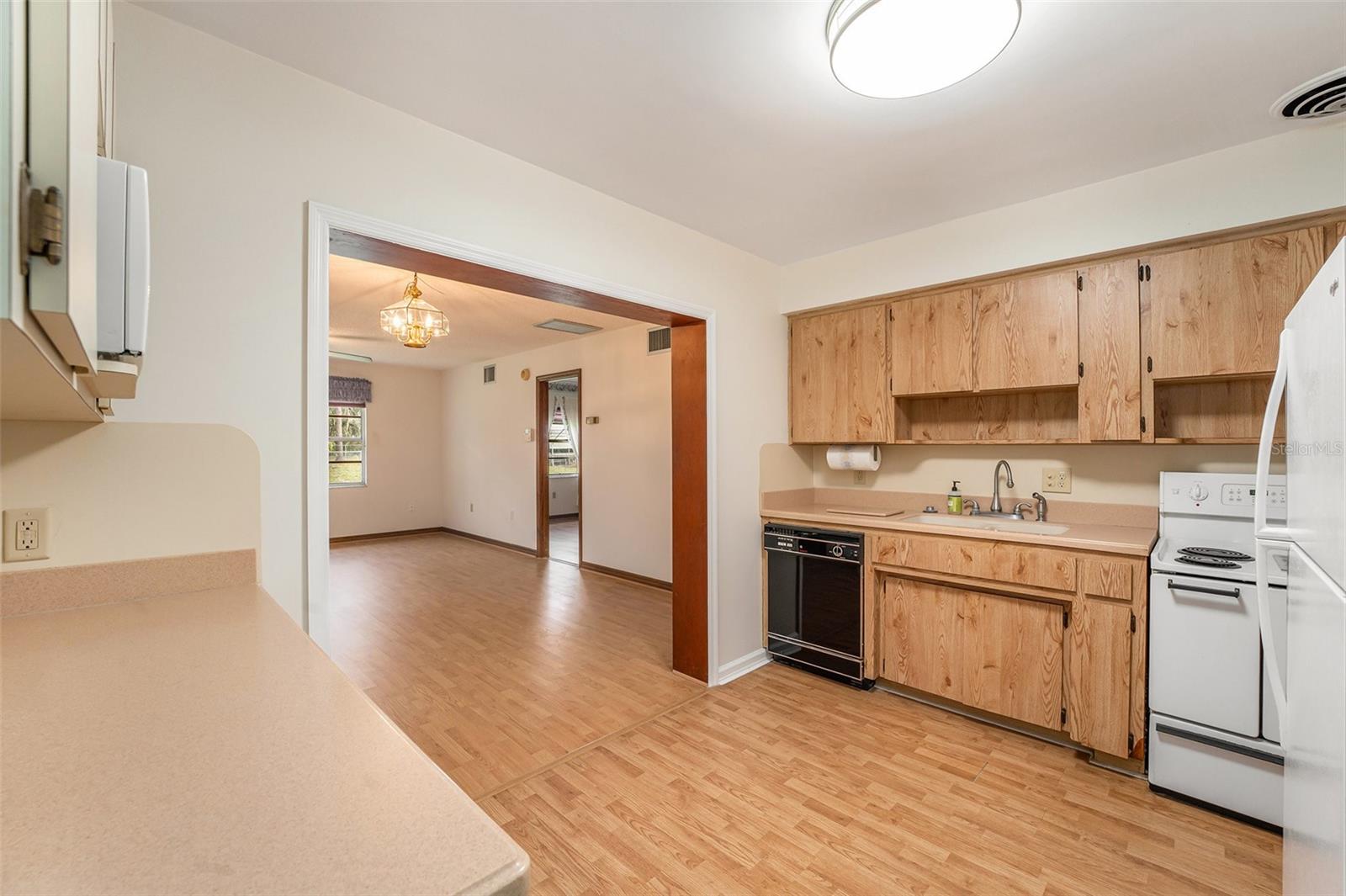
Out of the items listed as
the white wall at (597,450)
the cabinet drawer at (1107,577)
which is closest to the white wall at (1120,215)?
the cabinet drawer at (1107,577)

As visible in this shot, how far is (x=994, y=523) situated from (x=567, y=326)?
3.96m

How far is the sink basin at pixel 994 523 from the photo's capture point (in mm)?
2613

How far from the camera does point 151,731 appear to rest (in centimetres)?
76

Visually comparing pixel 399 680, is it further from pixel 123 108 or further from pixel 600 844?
pixel 123 108

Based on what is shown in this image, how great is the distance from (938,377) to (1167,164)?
1.22 m

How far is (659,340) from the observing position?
16.7ft

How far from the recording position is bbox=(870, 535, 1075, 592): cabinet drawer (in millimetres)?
2346

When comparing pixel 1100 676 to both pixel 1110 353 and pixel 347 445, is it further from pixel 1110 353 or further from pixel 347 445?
pixel 347 445

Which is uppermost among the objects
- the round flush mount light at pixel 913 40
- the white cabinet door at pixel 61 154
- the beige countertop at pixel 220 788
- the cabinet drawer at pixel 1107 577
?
the round flush mount light at pixel 913 40

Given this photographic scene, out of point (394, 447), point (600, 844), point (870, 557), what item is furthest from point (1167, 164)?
point (394, 447)

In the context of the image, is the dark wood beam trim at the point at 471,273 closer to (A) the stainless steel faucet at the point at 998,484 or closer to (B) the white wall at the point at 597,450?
(B) the white wall at the point at 597,450

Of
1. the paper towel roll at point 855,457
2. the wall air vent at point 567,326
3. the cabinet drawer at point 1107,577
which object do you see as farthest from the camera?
the wall air vent at point 567,326

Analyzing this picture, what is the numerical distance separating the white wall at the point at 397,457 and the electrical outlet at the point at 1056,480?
7671 millimetres

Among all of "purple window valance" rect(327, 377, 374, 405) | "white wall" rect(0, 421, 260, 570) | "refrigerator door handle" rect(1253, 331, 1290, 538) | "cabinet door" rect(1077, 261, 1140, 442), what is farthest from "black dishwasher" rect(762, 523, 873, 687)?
"purple window valance" rect(327, 377, 374, 405)
